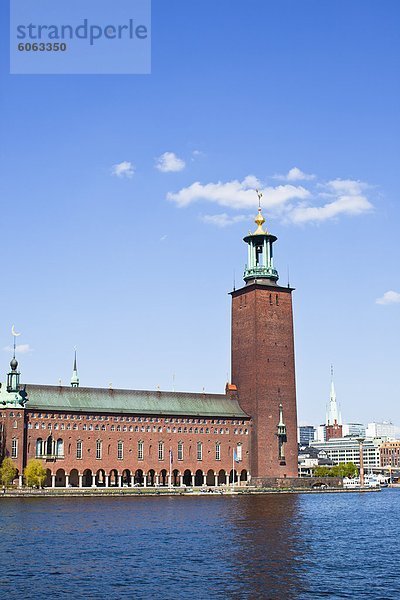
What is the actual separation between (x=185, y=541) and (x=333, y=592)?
18.3m

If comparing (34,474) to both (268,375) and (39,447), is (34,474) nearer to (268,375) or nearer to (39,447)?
(39,447)

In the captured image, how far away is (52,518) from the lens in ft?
227

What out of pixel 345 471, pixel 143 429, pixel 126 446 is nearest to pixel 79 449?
pixel 126 446

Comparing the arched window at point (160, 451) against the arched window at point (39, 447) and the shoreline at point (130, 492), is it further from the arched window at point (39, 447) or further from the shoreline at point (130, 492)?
the arched window at point (39, 447)

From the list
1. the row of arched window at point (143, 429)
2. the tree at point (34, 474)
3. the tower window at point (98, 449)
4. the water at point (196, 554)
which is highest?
the row of arched window at point (143, 429)

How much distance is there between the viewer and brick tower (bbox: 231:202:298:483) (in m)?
125

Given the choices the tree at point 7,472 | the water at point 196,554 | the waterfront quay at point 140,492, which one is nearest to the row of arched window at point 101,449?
the tree at point 7,472

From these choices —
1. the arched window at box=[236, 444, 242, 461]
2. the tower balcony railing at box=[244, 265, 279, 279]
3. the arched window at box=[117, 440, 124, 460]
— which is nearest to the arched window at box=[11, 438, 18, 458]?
the arched window at box=[117, 440, 124, 460]

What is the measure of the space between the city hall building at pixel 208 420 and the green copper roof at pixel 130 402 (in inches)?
5.4

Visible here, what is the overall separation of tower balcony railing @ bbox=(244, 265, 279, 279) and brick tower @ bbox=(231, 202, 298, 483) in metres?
0.19

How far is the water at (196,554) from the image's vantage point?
123 feet

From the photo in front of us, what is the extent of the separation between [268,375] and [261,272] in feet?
47.5

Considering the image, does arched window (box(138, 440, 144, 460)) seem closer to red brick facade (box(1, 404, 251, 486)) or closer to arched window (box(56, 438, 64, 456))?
red brick facade (box(1, 404, 251, 486))

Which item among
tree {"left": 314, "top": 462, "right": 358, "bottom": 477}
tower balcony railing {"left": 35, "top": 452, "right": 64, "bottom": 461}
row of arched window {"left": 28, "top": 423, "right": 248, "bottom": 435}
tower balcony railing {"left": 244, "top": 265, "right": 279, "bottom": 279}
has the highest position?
tower balcony railing {"left": 244, "top": 265, "right": 279, "bottom": 279}
